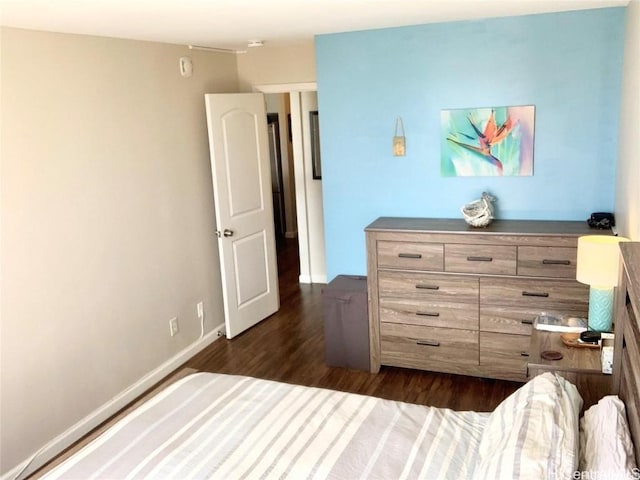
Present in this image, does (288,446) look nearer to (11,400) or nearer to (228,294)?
(11,400)

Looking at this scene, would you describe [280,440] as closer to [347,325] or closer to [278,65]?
[347,325]

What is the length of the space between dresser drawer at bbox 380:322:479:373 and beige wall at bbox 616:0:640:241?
3.79ft

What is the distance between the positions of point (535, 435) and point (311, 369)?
2.43m

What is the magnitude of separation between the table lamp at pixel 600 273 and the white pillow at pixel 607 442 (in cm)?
80

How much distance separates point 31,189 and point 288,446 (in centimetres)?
190

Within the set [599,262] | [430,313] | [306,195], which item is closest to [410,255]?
[430,313]

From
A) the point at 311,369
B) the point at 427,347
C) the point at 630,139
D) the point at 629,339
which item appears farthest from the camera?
the point at 311,369

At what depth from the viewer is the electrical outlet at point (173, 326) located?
4098 millimetres

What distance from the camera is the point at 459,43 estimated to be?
3.63 meters

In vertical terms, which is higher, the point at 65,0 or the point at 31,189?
the point at 65,0

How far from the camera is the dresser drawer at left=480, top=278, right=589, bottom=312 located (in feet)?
10.9

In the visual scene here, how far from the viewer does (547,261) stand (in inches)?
131

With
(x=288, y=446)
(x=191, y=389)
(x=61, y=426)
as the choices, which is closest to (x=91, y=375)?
(x=61, y=426)

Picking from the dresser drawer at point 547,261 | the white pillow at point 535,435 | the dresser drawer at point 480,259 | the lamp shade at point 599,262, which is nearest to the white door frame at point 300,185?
the dresser drawer at point 480,259
